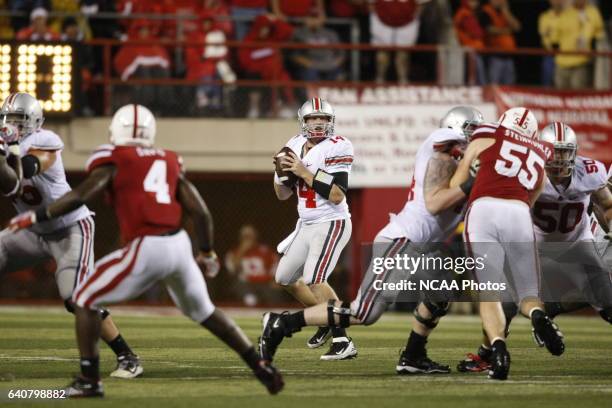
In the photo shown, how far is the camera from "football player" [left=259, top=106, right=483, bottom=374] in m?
8.05

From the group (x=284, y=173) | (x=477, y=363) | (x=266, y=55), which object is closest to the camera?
(x=477, y=363)

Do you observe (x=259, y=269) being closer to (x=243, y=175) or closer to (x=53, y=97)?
(x=243, y=175)

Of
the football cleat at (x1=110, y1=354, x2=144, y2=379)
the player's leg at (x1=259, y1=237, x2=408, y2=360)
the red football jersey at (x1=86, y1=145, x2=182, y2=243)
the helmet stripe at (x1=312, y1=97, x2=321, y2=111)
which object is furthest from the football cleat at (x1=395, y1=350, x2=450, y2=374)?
the red football jersey at (x1=86, y1=145, x2=182, y2=243)

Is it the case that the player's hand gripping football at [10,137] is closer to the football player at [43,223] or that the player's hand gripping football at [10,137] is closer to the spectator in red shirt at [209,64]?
the football player at [43,223]

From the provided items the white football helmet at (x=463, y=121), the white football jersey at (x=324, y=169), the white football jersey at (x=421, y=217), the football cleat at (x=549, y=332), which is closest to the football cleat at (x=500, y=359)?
the football cleat at (x=549, y=332)

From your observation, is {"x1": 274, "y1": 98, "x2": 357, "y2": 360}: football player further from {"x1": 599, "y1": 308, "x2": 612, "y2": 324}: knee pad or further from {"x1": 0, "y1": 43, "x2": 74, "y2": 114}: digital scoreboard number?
{"x1": 0, "y1": 43, "x2": 74, "y2": 114}: digital scoreboard number

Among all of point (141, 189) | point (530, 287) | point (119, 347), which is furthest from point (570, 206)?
point (141, 189)

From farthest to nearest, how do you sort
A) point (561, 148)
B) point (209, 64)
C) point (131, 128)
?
point (209, 64) < point (561, 148) < point (131, 128)

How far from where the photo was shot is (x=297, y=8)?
17797 mm

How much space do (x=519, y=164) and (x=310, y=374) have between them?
1.97 metres

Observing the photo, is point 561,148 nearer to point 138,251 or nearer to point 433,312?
point 433,312

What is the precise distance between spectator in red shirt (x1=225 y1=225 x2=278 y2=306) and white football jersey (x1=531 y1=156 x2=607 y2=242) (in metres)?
8.95

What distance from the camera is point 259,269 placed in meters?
18.3

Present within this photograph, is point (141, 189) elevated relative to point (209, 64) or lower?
elevated
